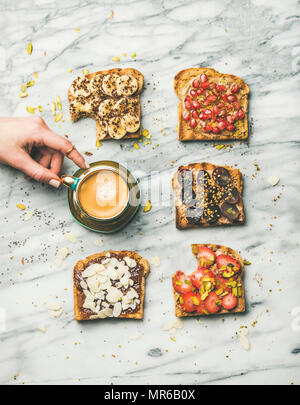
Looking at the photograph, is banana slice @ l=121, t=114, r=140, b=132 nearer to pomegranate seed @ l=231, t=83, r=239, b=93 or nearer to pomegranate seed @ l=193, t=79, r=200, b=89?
pomegranate seed @ l=193, t=79, r=200, b=89

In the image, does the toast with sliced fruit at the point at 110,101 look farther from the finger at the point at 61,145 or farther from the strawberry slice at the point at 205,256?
the strawberry slice at the point at 205,256

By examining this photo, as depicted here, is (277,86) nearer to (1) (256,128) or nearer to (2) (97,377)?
(1) (256,128)

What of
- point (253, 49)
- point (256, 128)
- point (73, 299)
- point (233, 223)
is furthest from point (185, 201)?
point (253, 49)

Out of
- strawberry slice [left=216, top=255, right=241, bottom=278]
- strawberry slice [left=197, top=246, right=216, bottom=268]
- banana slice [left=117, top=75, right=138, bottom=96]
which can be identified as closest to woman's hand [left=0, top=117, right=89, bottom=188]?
banana slice [left=117, top=75, right=138, bottom=96]

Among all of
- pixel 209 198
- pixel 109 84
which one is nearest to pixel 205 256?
pixel 209 198

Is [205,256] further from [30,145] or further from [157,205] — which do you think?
[30,145]

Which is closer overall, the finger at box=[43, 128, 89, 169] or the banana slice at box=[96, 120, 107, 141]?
the finger at box=[43, 128, 89, 169]

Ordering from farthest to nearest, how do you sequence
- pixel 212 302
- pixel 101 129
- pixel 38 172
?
pixel 101 129 → pixel 212 302 → pixel 38 172
